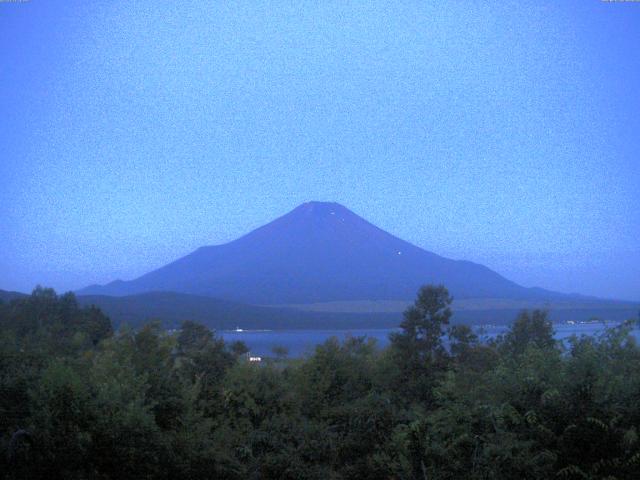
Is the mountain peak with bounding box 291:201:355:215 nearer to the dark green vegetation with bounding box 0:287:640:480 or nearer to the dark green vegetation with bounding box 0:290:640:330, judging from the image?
the dark green vegetation with bounding box 0:290:640:330

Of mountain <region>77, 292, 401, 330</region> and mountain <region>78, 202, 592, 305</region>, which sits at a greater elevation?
mountain <region>78, 202, 592, 305</region>

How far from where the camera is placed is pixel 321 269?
74.4m

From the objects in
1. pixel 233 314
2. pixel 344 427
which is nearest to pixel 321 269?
pixel 233 314

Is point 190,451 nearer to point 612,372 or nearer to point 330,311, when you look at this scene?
point 612,372

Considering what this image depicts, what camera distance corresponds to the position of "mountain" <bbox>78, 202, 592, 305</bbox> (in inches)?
2606

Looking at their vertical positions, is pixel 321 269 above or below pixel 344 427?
above

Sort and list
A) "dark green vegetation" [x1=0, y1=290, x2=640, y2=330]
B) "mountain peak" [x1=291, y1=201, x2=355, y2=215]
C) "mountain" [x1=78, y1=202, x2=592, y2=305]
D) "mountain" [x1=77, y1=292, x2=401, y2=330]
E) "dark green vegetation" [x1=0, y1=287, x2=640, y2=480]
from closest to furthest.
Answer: "dark green vegetation" [x1=0, y1=287, x2=640, y2=480], "dark green vegetation" [x1=0, y1=290, x2=640, y2=330], "mountain" [x1=77, y1=292, x2=401, y2=330], "mountain" [x1=78, y1=202, x2=592, y2=305], "mountain peak" [x1=291, y1=201, x2=355, y2=215]

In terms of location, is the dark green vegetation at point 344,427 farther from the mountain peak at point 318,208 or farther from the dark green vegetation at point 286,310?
the mountain peak at point 318,208

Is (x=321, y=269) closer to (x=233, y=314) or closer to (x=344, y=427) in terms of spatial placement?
(x=233, y=314)

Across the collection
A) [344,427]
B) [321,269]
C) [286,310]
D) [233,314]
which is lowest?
[344,427]

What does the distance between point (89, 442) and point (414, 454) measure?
2535 millimetres

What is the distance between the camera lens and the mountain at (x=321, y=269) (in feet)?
217

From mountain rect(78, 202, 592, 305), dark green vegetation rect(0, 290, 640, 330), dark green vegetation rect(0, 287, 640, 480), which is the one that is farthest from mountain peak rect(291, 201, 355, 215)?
dark green vegetation rect(0, 287, 640, 480)

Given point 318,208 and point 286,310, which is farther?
point 318,208
